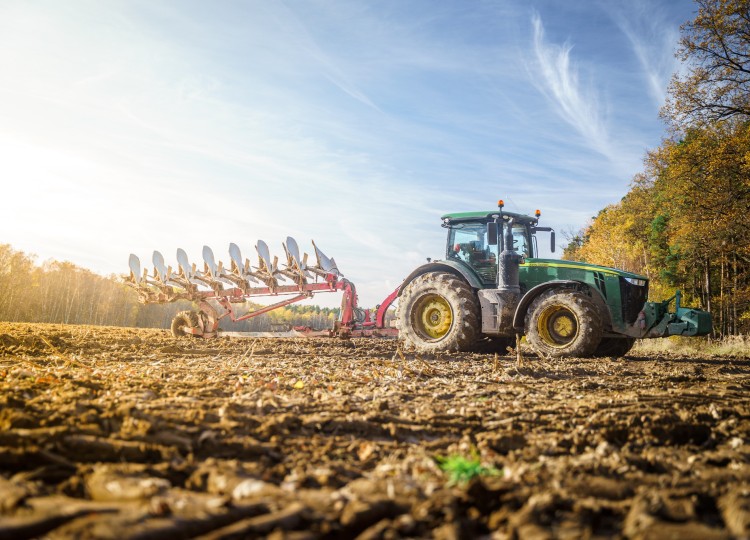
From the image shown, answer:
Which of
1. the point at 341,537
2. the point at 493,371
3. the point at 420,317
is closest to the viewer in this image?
the point at 341,537

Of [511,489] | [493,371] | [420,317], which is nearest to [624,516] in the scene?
[511,489]

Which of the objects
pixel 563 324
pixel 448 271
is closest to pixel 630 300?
pixel 563 324

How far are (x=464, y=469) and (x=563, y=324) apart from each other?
7839 mm

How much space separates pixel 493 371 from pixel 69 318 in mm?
55123

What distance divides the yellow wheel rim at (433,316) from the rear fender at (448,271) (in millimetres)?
631

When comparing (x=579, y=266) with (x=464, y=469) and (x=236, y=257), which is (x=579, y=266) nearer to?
(x=464, y=469)

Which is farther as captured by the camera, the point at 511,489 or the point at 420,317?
the point at 420,317

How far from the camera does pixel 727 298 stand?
71.6 ft

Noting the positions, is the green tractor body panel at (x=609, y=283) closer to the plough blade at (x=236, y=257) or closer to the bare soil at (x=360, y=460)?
the bare soil at (x=360, y=460)

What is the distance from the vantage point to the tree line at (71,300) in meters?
48.6

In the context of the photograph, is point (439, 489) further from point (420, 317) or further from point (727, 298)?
point (727, 298)

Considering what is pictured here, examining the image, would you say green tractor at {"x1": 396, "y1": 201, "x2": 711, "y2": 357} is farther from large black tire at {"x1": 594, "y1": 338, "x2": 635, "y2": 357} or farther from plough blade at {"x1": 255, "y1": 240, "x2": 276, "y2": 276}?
plough blade at {"x1": 255, "y1": 240, "x2": 276, "y2": 276}

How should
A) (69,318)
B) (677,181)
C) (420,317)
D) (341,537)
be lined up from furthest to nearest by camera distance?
(69,318)
(677,181)
(420,317)
(341,537)

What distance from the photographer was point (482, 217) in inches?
445
